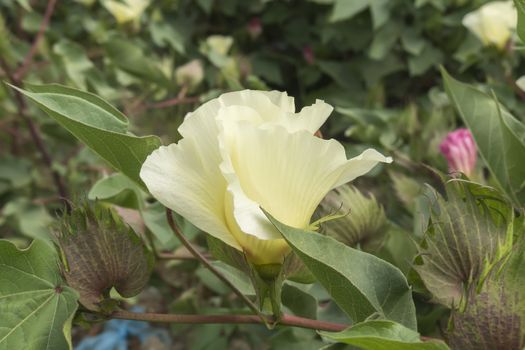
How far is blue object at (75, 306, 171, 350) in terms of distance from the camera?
1.55 m

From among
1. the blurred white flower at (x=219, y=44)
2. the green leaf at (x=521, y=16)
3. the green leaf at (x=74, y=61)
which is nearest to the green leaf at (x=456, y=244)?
the green leaf at (x=521, y=16)

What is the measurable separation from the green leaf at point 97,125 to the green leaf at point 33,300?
8cm

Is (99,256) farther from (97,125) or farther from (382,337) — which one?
(382,337)

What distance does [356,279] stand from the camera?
394 millimetres

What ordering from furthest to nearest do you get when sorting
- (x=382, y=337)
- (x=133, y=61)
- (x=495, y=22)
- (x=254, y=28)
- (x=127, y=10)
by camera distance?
(x=254, y=28) → (x=127, y=10) → (x=133, y=61) → (x=495, y=22) → (x=382, y=337)

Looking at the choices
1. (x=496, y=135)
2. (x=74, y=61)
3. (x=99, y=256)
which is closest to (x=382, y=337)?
(x=99, y=256)

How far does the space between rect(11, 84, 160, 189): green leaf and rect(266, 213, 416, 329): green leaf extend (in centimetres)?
12

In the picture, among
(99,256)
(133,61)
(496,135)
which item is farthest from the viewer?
(133,61)

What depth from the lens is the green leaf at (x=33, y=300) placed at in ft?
1.39

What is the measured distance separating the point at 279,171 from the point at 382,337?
109 millimetres

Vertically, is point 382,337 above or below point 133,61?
above

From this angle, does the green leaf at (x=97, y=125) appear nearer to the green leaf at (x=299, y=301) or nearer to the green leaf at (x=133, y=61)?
the green leaf at (x=299, y=301)

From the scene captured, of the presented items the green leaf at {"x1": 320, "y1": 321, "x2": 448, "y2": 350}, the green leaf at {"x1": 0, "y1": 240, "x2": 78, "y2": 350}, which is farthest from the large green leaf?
the green leaf at {"x1": 0, "y1": 240, "x2": 78, "y2": 350}

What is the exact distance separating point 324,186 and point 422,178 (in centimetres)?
56
